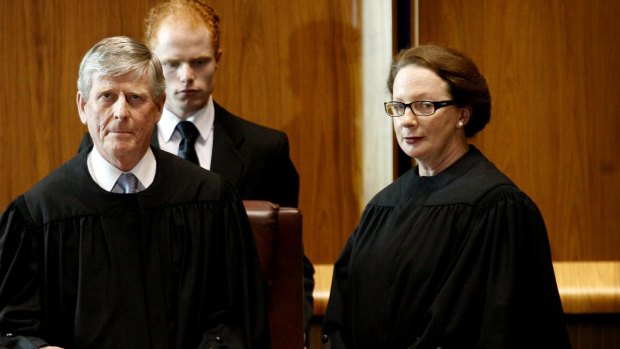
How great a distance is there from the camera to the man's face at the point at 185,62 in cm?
305

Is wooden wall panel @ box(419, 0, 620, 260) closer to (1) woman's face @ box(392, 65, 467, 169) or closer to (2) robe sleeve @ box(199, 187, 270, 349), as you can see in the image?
(1) woman's face @ box(392, 65, 467, 169)

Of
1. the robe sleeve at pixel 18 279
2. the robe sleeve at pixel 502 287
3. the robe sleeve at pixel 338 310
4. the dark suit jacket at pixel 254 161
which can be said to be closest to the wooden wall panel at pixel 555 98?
the dark suit jacket at pixel 254 161

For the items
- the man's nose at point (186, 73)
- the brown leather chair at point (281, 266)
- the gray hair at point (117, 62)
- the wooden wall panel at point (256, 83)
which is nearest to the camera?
the gray hair at point (117, 62)

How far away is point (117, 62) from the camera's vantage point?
92.7 inches

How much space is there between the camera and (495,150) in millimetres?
4086

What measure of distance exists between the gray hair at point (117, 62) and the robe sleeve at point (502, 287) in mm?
900

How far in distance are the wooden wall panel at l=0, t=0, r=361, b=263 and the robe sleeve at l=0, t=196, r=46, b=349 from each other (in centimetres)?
170

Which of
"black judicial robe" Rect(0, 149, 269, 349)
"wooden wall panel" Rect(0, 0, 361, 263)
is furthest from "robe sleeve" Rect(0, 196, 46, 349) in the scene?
"wooden wall panel" Rect(0, 0, 361, 263)

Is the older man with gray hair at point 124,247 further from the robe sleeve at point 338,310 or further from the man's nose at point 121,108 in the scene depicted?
the robe sleeve at point 338,310

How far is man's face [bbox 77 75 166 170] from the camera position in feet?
7.77

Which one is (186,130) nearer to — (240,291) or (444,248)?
(240,291)

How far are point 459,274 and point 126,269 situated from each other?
2.74 feet

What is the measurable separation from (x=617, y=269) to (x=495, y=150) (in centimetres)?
71

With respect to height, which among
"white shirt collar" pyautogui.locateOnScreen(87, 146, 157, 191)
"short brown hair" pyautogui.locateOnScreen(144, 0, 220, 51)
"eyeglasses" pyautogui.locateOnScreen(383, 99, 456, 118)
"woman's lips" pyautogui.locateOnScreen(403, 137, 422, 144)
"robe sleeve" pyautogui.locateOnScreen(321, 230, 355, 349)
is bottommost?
"robe sleeve" pyautogui.locateOnScreen(321, 230, 355, 349)
